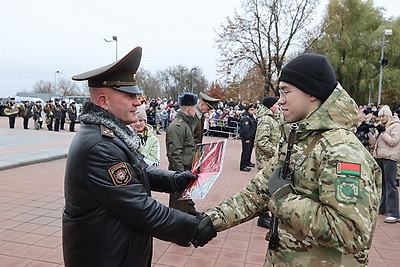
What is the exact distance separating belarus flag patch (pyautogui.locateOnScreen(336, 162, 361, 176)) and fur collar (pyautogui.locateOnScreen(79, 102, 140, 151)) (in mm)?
1141

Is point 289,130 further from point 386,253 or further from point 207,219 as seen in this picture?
point 386,253

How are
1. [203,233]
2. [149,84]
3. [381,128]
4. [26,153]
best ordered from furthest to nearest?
[149,84] < [26,153] < [381,128] < [203,233]

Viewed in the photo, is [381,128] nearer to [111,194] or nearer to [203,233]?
[203,233]

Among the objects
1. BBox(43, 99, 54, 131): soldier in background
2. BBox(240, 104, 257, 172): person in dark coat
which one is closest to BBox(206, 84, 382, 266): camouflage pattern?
BBox(240, 104, 257, 172): person in dark coat

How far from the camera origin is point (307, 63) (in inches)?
Answer: 71.4

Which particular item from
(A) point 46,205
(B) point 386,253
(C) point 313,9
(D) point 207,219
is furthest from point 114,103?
(C) point 313,9

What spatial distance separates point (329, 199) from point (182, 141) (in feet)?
11.1

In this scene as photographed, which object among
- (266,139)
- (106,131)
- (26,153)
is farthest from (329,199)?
(26,153)

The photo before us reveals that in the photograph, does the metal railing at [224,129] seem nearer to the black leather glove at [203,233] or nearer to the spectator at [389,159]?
the spectator at [389,159]

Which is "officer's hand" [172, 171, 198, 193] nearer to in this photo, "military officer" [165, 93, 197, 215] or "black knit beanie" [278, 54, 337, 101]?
"black knit beanie" [278, 54, 337, 101]

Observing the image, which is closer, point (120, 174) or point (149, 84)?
point (120, 174)

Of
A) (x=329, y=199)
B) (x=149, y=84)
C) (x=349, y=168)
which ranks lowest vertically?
(x=329, y=199)

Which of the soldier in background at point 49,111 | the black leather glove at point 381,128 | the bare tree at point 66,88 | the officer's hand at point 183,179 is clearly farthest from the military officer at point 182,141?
the bare tree at point 66,88

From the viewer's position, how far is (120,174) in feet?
5.61
